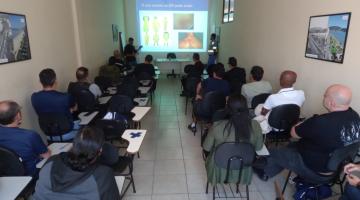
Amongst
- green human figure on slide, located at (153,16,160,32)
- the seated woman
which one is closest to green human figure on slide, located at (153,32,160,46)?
green human figure on slide, located at (153,16,160,32)

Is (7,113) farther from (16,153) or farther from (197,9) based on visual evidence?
(197,9)

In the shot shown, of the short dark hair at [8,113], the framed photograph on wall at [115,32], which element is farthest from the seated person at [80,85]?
→ the framed photograph on wall at [115,32]

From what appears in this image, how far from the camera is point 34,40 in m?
3.48

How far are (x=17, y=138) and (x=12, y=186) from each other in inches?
17.2

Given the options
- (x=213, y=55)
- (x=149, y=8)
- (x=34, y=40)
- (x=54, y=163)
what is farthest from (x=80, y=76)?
(x=149, y=8)

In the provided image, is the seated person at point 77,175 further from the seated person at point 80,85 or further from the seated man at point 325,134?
the seated person at point 80,85

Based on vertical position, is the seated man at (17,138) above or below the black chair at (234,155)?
above

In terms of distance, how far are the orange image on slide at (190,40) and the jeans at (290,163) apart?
8129 millimetres

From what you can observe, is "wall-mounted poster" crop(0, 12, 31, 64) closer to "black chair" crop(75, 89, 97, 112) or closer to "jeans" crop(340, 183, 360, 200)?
"black chair" crop(75, 89, 97, 112)

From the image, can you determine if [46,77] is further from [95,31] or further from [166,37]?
[166,37]

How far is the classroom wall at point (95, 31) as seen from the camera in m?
5.20

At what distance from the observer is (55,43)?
411 cm

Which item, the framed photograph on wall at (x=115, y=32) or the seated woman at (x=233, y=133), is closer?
the seated woman at (x=233, y=133)

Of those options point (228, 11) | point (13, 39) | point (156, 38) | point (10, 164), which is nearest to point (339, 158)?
point (10, 164)
